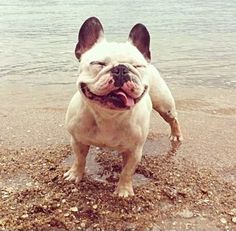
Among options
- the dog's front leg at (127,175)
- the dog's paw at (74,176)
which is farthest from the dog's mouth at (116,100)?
the dog's paw at (74,176)

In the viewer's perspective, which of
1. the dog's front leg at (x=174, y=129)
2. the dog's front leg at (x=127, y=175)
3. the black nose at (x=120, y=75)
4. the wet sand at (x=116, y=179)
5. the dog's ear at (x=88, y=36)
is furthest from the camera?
the dog's front leg at (x=174, y=129)

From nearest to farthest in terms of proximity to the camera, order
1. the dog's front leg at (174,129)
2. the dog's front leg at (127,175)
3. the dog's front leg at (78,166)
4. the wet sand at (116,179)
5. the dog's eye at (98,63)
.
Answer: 1. the dog's eye at (98,63)
2. the wet sand at (116,179)
3. the dog's front leg at (127,175)
4. the dog's front leg at (78,166)
5. the dog's front leg at (174,129)

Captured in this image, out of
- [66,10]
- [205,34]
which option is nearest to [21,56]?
[205,34]

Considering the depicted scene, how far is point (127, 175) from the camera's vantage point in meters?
3.54

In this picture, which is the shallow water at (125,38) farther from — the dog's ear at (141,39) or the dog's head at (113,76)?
the dog's head at (113,76)

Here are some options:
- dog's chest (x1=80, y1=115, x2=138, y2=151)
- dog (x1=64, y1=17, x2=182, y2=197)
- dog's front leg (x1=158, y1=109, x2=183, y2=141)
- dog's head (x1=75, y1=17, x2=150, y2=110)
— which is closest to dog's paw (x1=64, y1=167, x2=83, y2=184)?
dog (x1=64, y1=17, x2=182, y2=197)

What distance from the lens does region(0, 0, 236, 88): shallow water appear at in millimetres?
7727

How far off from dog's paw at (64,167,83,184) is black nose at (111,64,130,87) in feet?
3.76

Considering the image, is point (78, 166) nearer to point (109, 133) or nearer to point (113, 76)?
point (109, 133)

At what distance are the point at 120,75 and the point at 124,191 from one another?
3.44 ft

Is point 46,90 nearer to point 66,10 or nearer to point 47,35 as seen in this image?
point 47,35

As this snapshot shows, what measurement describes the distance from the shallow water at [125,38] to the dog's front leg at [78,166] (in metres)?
3.62

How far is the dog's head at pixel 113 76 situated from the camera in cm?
282

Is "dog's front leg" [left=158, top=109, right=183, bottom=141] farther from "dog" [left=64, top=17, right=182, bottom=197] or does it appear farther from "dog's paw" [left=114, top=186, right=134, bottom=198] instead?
"dog's paw" [left=114, top=186, right=134, bottom=198]
